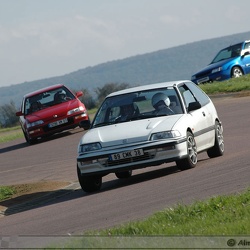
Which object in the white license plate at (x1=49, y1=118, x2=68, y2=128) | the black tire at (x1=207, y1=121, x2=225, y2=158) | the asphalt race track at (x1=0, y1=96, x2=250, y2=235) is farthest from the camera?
the white license plate at (x1=49, y1=118, x2=68, y2=128)

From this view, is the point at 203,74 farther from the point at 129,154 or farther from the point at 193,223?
the point at 193,223

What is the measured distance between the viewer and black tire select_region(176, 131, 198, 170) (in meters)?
16.4

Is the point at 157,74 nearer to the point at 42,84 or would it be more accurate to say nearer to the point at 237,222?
the point at 42,84

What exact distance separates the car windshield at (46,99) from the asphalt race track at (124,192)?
346 inches

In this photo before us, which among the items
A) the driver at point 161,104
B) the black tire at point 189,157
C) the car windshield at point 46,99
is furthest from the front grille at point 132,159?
the car windshield at point 46,99

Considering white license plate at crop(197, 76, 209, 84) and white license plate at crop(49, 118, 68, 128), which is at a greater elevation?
white license plate at crop(49, 118, 68, 128)

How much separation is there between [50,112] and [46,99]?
114cm

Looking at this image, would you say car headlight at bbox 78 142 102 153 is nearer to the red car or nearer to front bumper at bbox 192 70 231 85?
the red car

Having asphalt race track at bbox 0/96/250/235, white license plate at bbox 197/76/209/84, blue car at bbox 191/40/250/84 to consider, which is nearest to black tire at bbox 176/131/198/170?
asphalt race track at bbox 0/96/250/235

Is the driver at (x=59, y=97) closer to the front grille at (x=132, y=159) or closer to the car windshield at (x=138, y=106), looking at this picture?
the car windshield at (x=138, y=106)

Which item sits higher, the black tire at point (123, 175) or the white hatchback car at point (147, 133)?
the white hatchback car at point (147, 133)

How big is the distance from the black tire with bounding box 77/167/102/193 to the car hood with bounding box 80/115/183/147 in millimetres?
535

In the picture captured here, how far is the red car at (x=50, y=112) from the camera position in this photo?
3084 cm

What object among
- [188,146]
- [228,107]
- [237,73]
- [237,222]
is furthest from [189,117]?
[237,73]
